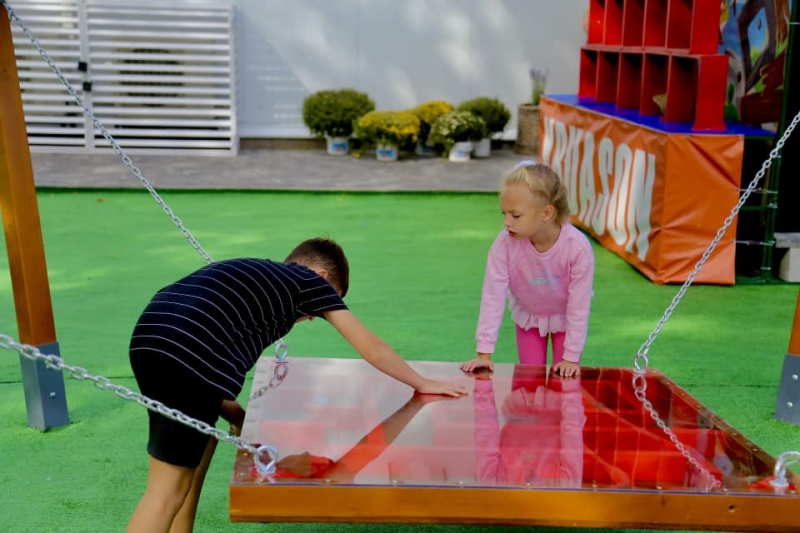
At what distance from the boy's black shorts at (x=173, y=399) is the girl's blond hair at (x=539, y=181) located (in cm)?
159

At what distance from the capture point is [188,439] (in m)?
3.00

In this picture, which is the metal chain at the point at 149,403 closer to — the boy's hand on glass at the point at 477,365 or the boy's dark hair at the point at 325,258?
the boy's dark hair at the point at 325,258

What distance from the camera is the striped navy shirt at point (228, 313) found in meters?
3.01

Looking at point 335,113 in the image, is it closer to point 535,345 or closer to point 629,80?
point 629,80

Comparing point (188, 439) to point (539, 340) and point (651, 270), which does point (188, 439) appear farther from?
point (651, 270)

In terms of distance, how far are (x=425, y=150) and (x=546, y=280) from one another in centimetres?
1072

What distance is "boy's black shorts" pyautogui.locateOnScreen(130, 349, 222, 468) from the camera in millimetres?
2990

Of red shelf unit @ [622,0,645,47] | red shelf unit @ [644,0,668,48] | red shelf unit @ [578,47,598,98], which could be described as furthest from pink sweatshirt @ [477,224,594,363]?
red shelf unit @ [578,47,598,98]

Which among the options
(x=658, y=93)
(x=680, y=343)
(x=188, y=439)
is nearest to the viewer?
(x=188, y=439)

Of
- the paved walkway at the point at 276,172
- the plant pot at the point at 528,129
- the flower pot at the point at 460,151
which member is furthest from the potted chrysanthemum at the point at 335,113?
the plant pot at the point at 528,129

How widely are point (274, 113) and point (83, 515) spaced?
39.6 feet

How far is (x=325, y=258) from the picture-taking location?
350 centimetres

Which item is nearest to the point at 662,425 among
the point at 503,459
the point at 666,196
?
the point at 503,459

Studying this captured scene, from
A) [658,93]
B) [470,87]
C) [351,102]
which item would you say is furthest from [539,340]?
[470,87]
